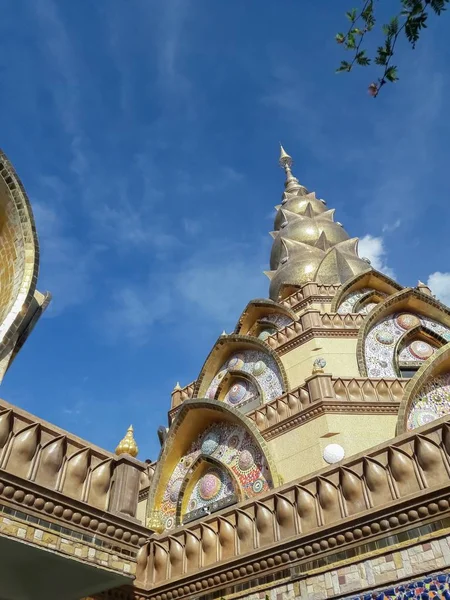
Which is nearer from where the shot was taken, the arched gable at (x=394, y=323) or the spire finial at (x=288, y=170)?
the arched gable at (x=394, y=323)

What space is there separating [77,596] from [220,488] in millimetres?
5665

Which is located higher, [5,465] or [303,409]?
[303,409]

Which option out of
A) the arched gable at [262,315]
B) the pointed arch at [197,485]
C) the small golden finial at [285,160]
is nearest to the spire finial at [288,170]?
the small golden finial at [285,160]

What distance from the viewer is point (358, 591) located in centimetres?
431

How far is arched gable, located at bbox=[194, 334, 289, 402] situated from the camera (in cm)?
1184

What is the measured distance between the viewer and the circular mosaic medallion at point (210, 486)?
33.2 ft

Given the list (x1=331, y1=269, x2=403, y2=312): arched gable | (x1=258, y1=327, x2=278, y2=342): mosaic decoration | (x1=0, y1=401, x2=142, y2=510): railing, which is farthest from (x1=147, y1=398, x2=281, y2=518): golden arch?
(x1=0, y1=401, x2=142, y2=510): railing

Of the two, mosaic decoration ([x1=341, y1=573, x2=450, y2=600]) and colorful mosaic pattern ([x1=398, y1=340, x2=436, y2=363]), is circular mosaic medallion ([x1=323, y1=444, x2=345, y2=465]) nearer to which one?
colorful mosaic pattern ([x1=398, y1=340, x2=436, y2=363])

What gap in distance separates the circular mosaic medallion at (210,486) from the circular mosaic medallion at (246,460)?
64 centimetres

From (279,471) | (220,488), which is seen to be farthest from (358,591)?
(220,488)

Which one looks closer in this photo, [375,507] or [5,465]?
[5,465]

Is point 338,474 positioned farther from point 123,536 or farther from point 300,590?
point 123,536

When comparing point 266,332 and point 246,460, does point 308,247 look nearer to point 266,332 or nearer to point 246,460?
point 266,332

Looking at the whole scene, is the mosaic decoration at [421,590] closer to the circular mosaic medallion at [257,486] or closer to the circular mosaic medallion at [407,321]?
the circular mosaic medallion at [257,486]
